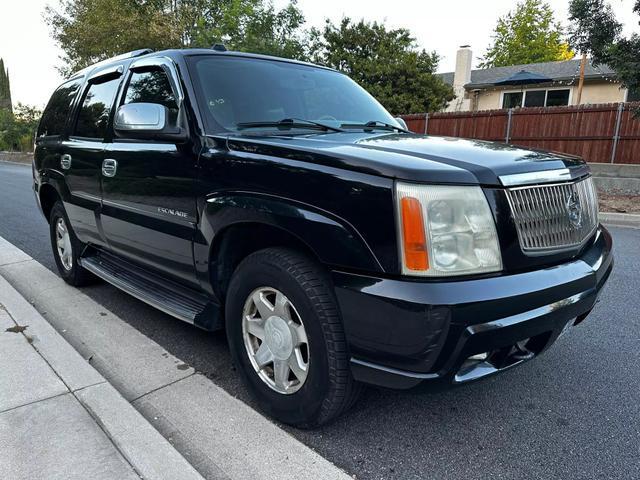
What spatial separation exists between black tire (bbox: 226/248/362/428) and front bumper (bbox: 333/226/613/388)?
0.26 feet

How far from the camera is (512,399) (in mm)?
2613

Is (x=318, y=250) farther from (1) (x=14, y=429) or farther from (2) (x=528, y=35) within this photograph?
(2) (x=528, y=35)

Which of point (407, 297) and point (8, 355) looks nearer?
point (407, 297)

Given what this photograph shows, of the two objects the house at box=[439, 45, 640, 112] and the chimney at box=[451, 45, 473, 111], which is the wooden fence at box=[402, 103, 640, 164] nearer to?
the house at box=[439, 45, 640, 112]

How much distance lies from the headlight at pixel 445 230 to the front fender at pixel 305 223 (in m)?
0.16

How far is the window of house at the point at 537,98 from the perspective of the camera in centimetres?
2267

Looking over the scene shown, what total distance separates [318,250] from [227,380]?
51.0 inches

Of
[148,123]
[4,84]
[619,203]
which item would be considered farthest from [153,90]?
[4,84]

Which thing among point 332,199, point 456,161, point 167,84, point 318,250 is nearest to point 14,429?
point 318,250

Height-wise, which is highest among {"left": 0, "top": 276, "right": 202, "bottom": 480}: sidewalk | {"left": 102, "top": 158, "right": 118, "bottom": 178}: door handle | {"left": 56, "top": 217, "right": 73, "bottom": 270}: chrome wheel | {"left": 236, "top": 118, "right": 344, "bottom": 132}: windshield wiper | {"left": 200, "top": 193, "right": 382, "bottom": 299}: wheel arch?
{"left": 236, "top": 118, "right": 344, "bottom": 132}: windshield wiper

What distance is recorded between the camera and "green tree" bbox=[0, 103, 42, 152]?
4422 centimetres

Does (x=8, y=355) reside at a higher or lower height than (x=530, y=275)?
lower

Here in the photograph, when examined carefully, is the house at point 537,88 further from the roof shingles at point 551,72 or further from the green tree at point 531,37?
the green tree at point 531,37

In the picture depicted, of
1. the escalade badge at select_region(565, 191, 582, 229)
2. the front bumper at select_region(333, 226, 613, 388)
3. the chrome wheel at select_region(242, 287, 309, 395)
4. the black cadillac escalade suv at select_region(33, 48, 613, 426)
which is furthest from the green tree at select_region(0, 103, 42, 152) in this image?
the escalade badge at select_region(565, 191, 582, 229)
